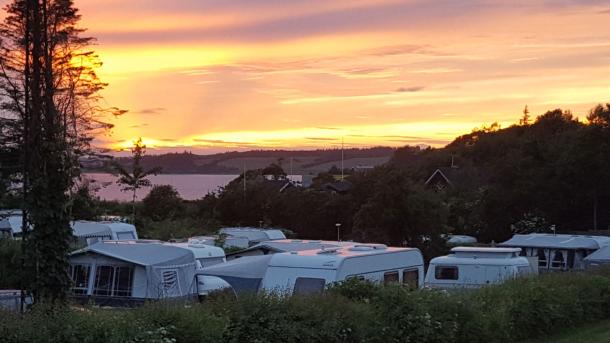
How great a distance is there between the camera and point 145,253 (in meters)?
19.6

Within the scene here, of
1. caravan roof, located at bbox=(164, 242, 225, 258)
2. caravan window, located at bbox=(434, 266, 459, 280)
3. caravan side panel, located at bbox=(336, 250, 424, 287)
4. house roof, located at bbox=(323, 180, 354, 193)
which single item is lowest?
caravan window, located at bbox=(434, 266, 459, 280)

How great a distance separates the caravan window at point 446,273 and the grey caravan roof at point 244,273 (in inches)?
228

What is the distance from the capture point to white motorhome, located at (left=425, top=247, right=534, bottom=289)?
66.1 feet

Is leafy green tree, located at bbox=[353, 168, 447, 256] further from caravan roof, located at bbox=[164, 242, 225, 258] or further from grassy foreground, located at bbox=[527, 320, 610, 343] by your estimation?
grassy foreground, located at bbox=[527, 320, 610, 343]

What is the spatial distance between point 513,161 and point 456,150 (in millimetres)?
60430

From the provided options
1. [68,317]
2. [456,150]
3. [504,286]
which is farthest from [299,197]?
[456,150]

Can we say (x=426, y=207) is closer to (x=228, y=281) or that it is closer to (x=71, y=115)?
(x=228, y=281)

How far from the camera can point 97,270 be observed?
1925 cm

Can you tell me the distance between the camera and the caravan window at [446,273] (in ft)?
69.1

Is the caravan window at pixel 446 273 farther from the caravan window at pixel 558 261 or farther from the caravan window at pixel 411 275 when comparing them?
the caravan window at pixel 558 261

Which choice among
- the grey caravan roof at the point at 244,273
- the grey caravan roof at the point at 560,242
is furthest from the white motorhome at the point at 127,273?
the grey caravan roof at the point at 560,242

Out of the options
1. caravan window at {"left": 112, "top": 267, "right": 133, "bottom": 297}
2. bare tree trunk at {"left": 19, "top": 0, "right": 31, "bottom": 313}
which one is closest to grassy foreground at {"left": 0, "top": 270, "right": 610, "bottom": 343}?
bare tree trunk at {"left": 19, "top": 0, "right": 31, "bottom": 313}

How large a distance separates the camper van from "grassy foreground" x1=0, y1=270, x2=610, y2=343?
222 centimetres

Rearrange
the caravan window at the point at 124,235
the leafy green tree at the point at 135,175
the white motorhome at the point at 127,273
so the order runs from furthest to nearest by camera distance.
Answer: the leafy green tree at the point at 135,175
the caravan window at the point at 124,235
the white motorhome at the point at 127,273
